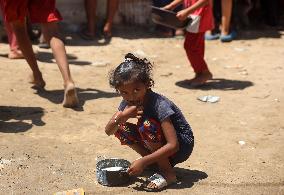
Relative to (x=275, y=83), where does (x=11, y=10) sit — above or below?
above

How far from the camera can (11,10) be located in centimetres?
466

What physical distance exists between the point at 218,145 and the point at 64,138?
1097 millimetres

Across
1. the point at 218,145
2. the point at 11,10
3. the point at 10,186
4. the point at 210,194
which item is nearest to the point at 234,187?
the point at 210,194

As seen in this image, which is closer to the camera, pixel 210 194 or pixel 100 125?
pixel 210 194

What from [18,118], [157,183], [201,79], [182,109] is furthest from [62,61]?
[157,183]

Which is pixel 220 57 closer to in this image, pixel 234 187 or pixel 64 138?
pixel 64 138

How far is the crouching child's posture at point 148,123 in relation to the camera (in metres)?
3.13

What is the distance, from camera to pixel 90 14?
7449 millimetres

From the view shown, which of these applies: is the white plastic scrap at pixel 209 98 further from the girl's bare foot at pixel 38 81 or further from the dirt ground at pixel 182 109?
the girl's bare foot at pixel 38 81

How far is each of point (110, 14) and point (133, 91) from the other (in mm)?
4549

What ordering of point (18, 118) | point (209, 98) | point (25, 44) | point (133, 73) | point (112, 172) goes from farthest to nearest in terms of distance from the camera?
point (209, 98)
point (25, 44)
point (18, 118)
point (112, 172)
point (133, 73)

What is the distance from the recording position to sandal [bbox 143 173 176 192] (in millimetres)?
3207

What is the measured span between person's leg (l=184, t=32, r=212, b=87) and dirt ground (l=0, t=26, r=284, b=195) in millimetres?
115

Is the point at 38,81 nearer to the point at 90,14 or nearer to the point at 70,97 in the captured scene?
the point at 70,97
